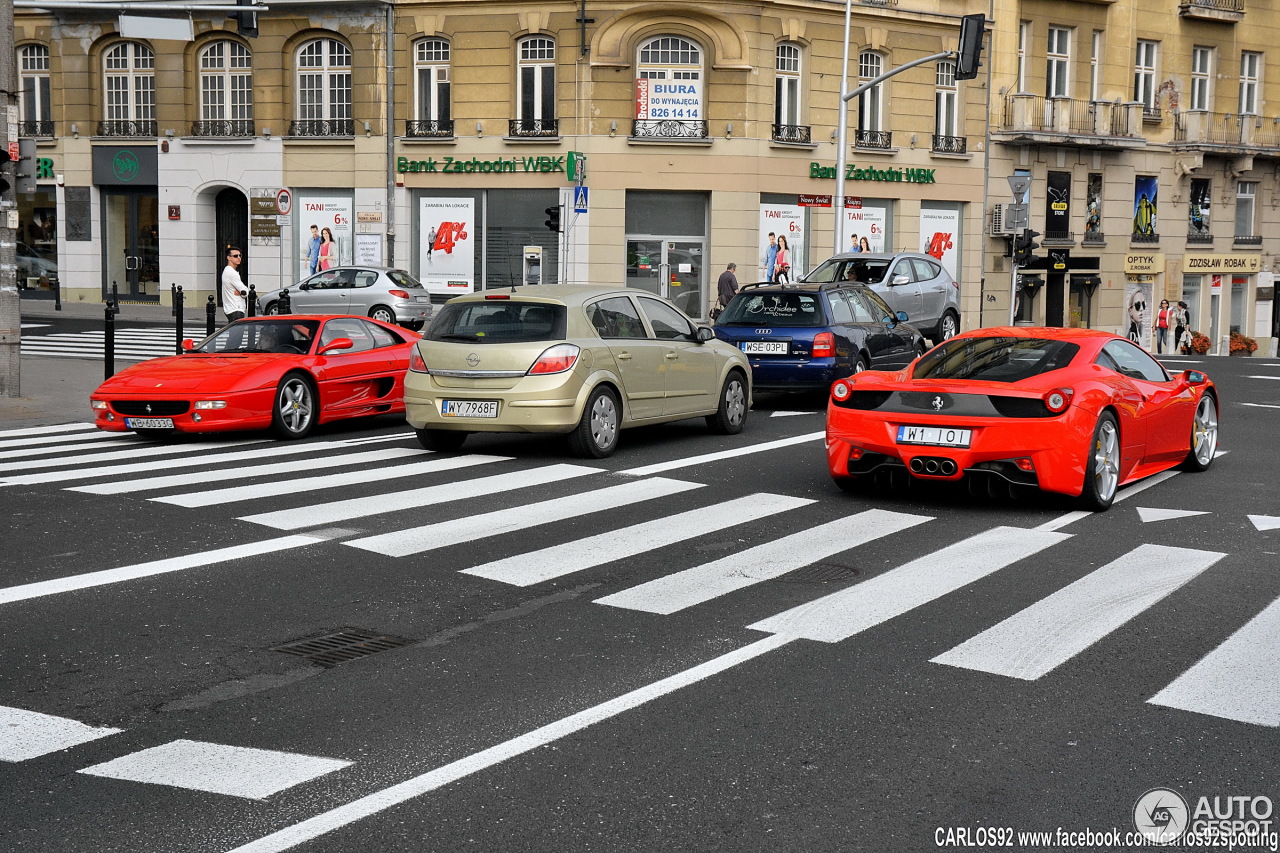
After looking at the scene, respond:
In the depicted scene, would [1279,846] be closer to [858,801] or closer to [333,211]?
[858,801]

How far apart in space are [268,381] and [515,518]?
539cm

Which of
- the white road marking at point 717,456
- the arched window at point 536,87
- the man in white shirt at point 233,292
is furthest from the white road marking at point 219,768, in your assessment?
the arched window at point 536,87

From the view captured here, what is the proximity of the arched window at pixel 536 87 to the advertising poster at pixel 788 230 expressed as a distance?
19.1ft

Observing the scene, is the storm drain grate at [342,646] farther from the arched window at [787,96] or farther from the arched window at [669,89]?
the arched window at [787,96]

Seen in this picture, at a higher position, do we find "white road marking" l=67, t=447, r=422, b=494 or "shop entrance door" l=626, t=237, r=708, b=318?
"shop entrance door" l=626, t=237, r=708, b=318

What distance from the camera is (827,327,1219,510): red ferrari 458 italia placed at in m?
9.72

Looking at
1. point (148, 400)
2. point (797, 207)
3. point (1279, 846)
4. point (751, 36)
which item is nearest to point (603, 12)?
point (751, 36)

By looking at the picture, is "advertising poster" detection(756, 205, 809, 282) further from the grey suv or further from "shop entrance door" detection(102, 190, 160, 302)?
"shop entrance door" detection(102, 190, 160, 302)

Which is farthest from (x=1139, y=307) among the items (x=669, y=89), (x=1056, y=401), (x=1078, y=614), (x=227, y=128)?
(x=1078, y=614)

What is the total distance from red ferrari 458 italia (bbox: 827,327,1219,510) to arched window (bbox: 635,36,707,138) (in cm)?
2603

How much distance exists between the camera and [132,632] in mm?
6492

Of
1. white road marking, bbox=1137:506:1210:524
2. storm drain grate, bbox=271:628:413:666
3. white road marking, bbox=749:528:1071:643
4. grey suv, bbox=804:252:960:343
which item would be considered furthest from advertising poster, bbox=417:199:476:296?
storm drain grate, bbox=271:628:413:666

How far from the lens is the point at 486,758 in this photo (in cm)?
482

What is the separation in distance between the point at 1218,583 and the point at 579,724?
4.13 m
